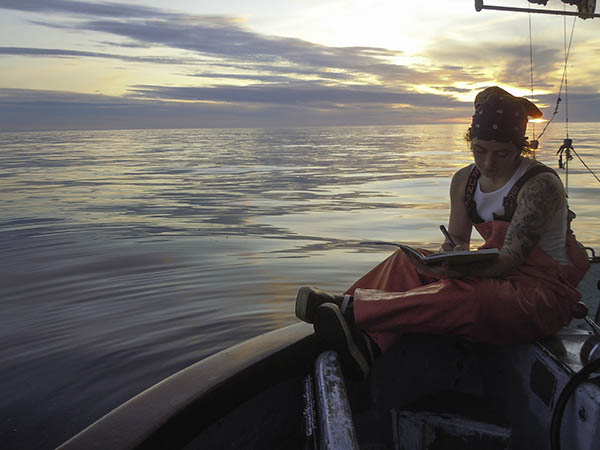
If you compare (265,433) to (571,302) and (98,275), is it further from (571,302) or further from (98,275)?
(98,275)

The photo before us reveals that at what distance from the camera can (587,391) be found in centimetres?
175

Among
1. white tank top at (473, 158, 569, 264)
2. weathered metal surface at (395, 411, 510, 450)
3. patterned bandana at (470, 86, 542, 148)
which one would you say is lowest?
weathered metal surface at (395, 411, 510, 450)

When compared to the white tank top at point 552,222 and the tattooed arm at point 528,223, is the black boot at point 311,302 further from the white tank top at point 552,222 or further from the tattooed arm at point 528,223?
the white tank top at point 552,222

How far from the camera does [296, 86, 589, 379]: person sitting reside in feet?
7.07

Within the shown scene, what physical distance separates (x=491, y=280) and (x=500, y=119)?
77 centimetres

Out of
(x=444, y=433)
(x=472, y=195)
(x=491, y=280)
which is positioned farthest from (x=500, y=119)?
(x=444, y=433)

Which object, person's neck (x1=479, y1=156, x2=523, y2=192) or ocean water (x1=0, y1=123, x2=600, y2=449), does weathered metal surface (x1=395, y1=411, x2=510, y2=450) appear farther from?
ocean water (x1=0, y1=123, x2=600, y2=449)

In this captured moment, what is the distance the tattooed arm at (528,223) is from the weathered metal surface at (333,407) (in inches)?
27.5

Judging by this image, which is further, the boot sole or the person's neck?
the person's neck

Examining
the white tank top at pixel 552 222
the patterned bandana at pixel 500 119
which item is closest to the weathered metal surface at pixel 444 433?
the white tank top at pixel 552 222

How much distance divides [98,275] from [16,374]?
10.4 feet

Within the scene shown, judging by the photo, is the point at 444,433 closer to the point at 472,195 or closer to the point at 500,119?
the point at 472,195

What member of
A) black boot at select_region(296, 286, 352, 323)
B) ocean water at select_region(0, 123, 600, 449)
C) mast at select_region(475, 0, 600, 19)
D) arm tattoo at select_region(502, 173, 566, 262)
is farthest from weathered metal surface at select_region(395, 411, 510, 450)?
mast at select_region(475, 0, 600, 19)

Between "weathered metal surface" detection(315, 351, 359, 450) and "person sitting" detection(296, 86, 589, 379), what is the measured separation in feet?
0.36
